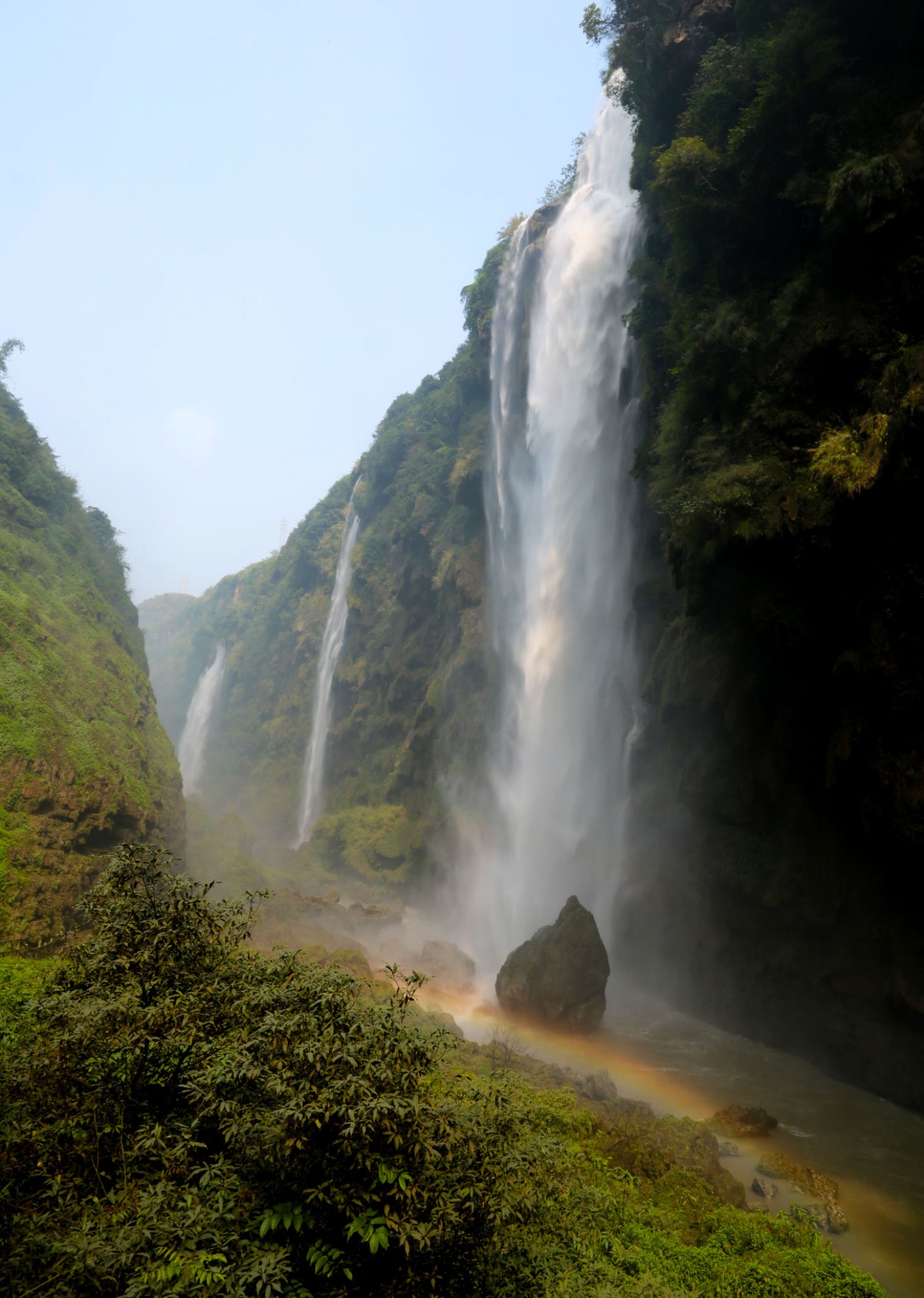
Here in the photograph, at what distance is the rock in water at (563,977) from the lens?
1565 centimetres

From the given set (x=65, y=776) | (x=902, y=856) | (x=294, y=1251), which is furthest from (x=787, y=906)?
(x=65, y=776)

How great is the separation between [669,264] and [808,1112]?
16.8 m

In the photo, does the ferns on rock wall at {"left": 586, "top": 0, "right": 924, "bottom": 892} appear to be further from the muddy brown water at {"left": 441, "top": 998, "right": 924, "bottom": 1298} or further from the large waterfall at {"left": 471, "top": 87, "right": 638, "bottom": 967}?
the large waterfall at {"left": 471, "top": 87, "right": 638, "bottom": 967}

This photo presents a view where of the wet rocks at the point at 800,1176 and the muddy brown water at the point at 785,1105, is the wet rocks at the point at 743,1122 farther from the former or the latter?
the wet rocks at the point at 800,1176

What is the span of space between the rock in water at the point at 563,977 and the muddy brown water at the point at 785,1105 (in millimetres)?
441

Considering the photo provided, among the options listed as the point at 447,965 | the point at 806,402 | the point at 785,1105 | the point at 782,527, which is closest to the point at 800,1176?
the point at 785,1105

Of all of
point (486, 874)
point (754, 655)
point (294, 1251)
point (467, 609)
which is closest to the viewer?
point (294, 1251)

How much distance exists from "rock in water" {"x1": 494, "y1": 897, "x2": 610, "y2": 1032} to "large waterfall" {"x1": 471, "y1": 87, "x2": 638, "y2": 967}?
198 inches

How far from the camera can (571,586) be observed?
25375 millimetres

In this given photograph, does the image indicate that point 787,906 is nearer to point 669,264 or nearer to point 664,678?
point 664,678

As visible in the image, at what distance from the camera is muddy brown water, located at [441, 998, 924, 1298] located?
27.5 feet

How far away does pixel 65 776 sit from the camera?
15.1 meters

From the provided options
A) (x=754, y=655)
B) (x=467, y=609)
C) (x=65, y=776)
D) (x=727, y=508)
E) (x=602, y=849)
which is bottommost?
(x=65, y=776)

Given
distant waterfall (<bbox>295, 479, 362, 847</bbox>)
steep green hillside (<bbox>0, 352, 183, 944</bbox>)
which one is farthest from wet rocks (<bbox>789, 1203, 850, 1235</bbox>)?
distant waterfall (<bbox>295, 479, 362, 847</bbox>)
